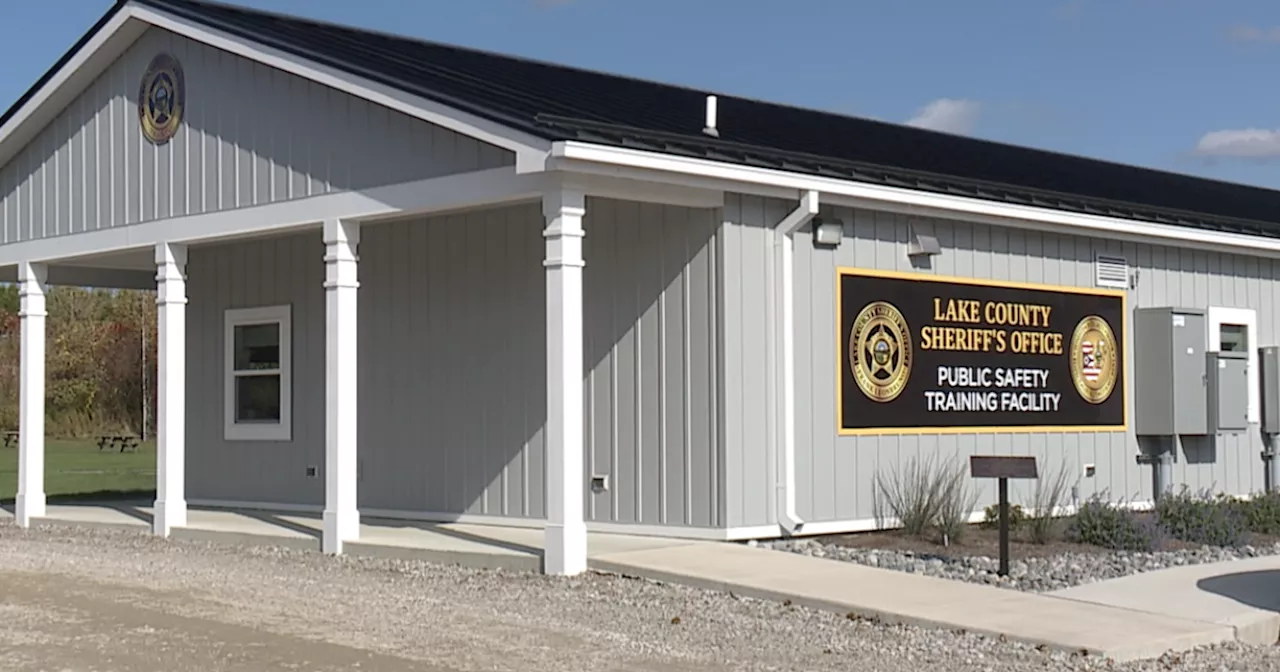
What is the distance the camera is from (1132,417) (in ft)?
52.9

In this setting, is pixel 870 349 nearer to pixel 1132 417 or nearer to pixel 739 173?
pixel 739 173

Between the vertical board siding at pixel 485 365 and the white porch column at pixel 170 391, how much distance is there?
68.5 inches

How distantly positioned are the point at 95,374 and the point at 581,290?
40820mm

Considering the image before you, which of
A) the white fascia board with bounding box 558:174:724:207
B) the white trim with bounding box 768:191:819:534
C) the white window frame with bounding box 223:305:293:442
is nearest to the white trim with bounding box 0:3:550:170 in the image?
the white fascia board with bounding box 558:174:724:207

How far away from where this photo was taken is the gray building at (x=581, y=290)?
12742 millimetres

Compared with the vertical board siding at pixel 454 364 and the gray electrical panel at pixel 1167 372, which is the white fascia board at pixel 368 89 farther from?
the gray electrical panel at pixel 1167 372

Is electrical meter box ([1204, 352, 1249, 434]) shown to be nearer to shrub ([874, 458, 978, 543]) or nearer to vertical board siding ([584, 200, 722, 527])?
shrub ([874, 458, 978, 543])

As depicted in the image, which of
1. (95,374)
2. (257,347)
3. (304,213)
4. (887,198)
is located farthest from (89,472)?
(95,374)

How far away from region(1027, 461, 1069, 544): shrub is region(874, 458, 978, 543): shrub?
1.95 ft

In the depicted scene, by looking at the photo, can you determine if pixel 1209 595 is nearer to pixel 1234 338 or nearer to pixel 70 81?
pixel 1234 338

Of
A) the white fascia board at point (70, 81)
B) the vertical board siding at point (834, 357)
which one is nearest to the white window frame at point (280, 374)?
the white fascia board at point (70, 81)

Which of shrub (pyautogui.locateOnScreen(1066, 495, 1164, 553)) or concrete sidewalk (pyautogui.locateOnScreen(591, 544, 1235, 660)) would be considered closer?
concrete sidewalk (pyautogui.locateOnScreen(591, 544, 1235, 660))

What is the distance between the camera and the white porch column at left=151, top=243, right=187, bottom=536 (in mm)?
15039

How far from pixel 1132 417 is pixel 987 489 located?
2.23 meters
